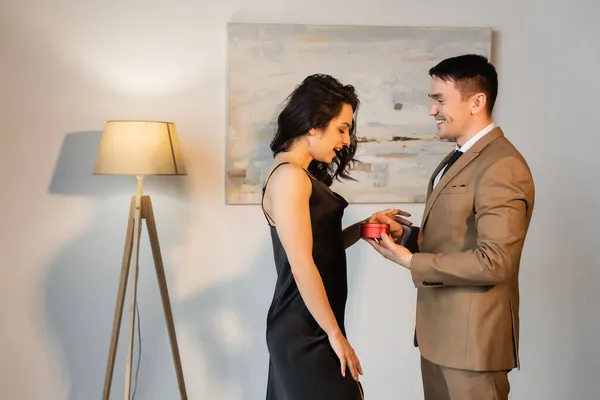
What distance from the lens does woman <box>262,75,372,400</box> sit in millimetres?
2070

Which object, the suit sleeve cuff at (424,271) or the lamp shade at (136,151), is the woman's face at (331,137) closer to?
the suit sleeve cuff at (424,271)

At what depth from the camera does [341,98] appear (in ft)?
7.27

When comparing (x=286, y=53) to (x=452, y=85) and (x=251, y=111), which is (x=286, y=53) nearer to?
(x=251, y=111)

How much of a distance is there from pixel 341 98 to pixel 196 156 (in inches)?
49.4

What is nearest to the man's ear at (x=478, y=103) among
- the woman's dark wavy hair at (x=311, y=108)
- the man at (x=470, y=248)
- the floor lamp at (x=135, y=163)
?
the man at (x=470, y=248)

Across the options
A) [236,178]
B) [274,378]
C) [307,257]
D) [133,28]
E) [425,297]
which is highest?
[133,28]

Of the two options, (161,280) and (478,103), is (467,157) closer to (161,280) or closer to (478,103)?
(478,103)

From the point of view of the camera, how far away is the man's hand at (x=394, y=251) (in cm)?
221

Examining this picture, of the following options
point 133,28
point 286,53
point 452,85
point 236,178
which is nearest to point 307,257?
point 452,85

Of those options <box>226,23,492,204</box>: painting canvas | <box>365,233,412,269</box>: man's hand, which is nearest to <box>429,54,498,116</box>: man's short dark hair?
<box>365,233,412,269</box>: man's hand

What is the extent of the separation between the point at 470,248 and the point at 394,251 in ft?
0.80

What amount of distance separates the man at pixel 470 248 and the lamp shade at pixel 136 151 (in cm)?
104

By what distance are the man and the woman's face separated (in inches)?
12.6

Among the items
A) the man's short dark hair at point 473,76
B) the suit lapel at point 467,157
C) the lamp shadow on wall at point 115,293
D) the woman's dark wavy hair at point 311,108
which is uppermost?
the man's short dark hair at point 473,76
